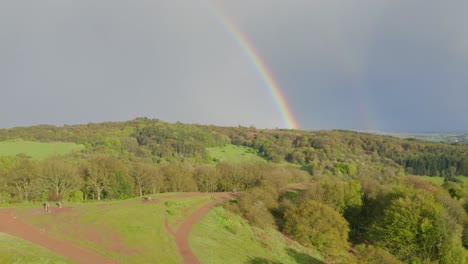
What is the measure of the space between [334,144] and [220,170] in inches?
4493

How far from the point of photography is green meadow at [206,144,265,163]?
15362 cm

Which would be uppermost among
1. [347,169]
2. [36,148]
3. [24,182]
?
[36,148]

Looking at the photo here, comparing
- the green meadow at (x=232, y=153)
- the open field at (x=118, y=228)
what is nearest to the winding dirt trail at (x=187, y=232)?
the open field at (x=118, y=228)

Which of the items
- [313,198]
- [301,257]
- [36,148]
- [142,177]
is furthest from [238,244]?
[36,148]

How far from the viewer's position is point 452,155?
145 metres

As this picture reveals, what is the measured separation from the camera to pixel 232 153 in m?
164

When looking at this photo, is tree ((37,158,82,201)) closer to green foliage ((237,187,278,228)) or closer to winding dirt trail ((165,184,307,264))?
winding dirt trail ((165,184,307,264))

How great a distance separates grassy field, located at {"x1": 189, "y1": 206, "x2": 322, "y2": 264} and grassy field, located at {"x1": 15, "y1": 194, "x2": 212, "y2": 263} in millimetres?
3398

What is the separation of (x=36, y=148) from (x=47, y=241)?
11364 centimetres

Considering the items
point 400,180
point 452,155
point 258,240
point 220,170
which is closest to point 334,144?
point 452,155

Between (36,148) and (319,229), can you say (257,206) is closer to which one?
(319,229)

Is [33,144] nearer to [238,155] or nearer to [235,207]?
[238,155]

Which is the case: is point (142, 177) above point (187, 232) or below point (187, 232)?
above

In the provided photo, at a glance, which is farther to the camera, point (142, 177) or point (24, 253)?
point (142, 177)
